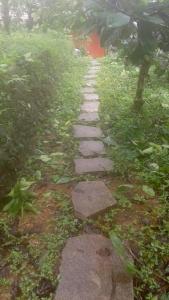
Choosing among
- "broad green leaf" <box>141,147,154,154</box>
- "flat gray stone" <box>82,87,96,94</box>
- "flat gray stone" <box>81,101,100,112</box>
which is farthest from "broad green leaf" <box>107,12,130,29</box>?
"flat gray stone" <box>82,87,96,94</box>

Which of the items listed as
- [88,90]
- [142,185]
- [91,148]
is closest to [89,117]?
[91,148]

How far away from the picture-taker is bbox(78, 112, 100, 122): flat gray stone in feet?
20.4

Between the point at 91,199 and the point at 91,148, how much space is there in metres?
1.44

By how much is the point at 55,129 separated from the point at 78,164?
4.69 ft

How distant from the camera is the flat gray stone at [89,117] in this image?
623 centimetres

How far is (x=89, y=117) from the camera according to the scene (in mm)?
6359

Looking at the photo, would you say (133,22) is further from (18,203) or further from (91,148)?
(18,203)

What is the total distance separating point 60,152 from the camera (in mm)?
4930

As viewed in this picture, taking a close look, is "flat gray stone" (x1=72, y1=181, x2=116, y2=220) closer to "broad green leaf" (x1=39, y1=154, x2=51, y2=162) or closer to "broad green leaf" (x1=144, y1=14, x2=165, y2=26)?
"broad green leaf" (x1=39, y1=154, x2=51, y2=162)

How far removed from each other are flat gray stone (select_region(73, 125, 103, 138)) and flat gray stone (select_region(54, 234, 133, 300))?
2594 mm

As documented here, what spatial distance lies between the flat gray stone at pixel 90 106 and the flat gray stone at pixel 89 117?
285 mm

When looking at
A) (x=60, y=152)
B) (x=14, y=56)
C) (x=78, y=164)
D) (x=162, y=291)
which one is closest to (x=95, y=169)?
(x=78, y=164)

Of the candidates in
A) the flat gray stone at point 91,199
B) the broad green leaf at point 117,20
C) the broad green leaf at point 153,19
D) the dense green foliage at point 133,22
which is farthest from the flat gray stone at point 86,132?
the broad green leaf at point 117,20

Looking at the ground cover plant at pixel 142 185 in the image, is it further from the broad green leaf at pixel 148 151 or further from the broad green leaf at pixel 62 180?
the broad green leaf at pixel 62 180
